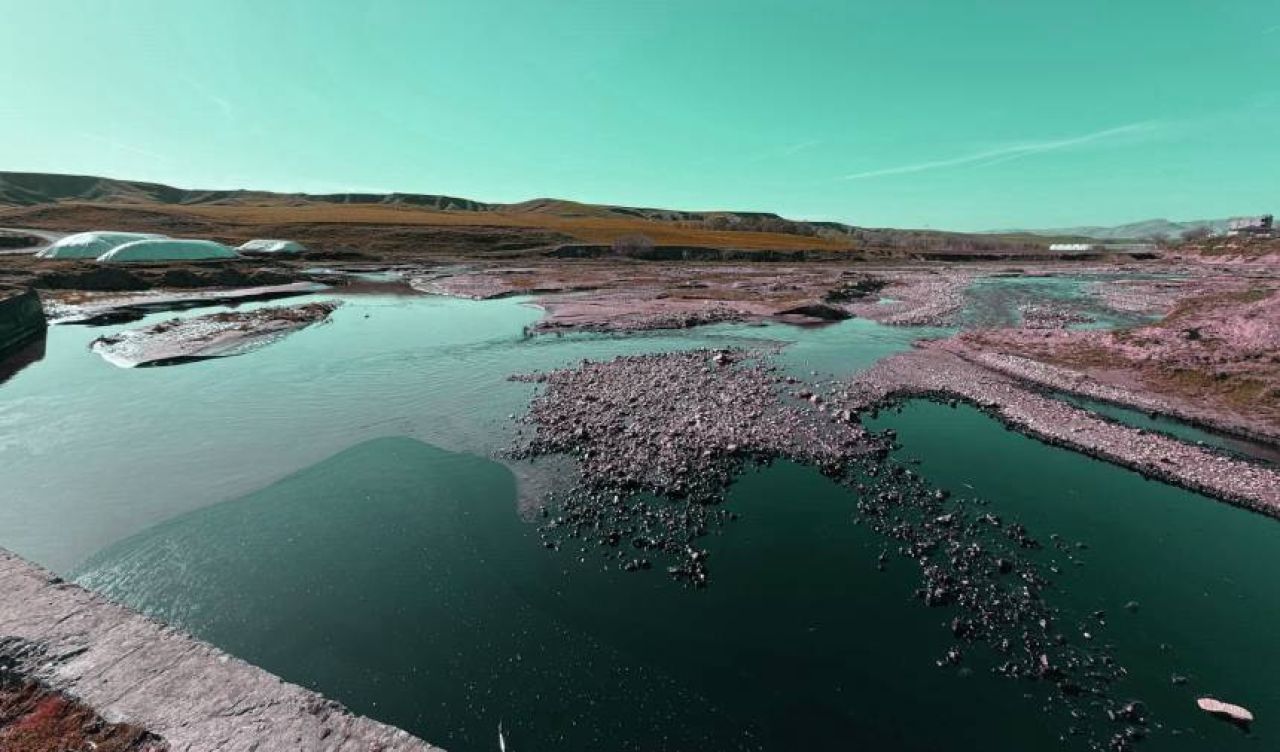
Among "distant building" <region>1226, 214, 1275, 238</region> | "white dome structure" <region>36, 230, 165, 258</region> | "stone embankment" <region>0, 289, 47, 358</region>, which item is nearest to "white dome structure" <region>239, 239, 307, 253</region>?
"white dome structure" <region>36, 230, 165, 258</region>

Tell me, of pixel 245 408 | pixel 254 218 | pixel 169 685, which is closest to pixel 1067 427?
pixel 169 685

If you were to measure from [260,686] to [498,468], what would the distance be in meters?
10.1

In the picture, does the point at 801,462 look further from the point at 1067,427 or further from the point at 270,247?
the point at 270,247

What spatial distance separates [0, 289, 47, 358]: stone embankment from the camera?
33625 mm

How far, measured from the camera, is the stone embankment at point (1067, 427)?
17.0 m

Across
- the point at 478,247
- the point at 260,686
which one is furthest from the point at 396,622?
the point at 478,247

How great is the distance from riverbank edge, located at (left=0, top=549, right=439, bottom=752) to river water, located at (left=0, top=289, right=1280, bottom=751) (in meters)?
1.53

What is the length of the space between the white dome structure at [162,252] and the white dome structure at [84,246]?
2.58 meters

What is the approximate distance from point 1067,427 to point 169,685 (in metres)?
26.6

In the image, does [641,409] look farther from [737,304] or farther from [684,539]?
[737,304]

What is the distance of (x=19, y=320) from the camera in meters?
35.8

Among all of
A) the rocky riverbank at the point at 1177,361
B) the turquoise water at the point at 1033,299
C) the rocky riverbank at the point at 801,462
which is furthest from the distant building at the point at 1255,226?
the rocky riverbank at the point at 801,462

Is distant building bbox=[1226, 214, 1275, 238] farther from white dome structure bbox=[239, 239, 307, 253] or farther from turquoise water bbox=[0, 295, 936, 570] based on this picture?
white dome structure bbox=[239, 239, 307, 253]

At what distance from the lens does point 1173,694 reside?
9.84 meters
